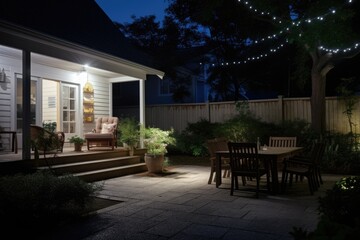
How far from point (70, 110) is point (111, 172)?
12.6ft

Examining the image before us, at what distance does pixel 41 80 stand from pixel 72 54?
2527mm

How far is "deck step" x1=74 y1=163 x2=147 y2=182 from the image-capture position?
24.3 feet

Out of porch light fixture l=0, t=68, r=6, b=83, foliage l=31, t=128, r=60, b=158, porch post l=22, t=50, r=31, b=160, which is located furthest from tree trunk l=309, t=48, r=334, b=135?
porch light fixture l=0, t=68, r=6, b=83

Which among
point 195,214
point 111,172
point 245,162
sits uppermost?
point 245,162

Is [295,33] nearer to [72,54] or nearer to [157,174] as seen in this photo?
[157,174]

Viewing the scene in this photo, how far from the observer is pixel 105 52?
29.4ft

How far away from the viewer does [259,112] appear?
40.3 ft

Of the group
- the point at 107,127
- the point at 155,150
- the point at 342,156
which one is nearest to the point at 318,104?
the point at 342,156

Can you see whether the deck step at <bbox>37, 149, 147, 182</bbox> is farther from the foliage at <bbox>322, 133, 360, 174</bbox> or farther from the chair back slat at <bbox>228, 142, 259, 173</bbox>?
the foliage at <bbox>322, 133, 360, 174</bbox>

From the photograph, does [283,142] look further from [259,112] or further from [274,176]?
[259,112]

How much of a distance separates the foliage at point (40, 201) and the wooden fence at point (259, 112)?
341 inches

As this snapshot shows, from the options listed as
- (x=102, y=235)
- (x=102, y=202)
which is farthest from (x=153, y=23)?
(x=102, y=235)

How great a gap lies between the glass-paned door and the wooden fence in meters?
3.94

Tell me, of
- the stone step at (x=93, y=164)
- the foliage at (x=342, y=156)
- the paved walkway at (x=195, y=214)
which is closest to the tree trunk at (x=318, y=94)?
the foliage at (x=342, y=156)
